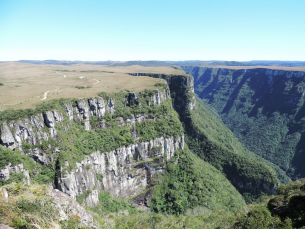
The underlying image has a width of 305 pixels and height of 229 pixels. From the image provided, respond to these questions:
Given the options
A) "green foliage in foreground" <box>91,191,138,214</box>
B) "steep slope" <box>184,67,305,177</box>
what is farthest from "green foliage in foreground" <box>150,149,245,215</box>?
"steep slope" <box>184,67,305,177</box>

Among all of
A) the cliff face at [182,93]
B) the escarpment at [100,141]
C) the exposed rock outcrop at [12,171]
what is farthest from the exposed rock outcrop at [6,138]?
the cliff face at [182,93]

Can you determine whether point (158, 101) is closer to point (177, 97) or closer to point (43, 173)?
point (177, 97)

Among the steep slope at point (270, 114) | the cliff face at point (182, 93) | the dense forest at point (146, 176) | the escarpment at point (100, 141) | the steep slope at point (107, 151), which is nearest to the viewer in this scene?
the dense forest at point (146, 176)

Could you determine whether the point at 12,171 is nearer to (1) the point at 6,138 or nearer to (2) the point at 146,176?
(1) the point at 6,138

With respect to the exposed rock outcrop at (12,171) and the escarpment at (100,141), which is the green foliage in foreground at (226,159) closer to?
the escarpment at (100,141)

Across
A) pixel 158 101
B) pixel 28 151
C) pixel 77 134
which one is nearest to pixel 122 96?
pixel 158 101

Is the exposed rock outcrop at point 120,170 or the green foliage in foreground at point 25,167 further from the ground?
the green foliage in foreground at point 25,167

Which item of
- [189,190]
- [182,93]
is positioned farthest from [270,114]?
[189,190]
